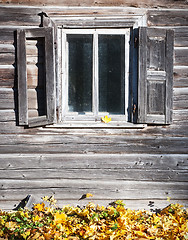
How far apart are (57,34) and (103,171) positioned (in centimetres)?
198

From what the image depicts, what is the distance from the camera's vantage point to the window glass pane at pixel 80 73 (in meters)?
3.74

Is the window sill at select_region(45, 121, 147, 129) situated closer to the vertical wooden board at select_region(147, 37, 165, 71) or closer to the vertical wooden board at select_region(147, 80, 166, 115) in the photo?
the vertical wooden board at select_region(147, 80, 166, 115)

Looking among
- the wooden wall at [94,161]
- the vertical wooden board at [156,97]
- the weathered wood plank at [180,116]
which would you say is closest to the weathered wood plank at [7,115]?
the wooden wall at [94,161]

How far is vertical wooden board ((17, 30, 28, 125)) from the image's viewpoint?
351cm

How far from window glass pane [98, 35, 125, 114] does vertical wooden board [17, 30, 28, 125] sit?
1028 millimetres

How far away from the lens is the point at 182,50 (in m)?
3.61

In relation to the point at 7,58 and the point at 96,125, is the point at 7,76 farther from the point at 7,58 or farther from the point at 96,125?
the point at 96,125

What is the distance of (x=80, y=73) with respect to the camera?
3.81 meters

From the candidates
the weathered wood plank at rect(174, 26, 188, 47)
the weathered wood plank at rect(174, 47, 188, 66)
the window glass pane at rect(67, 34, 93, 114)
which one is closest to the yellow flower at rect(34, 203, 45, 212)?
the window glass pane at rect(67, 34, 93, 114)

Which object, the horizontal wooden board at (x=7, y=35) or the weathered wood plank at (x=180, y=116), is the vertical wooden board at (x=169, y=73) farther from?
the horizontal wooden board at (x=7, y=35)

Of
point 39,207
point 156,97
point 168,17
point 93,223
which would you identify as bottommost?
point 93,223

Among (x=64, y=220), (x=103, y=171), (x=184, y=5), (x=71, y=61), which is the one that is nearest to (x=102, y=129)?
(x=103, y=171)

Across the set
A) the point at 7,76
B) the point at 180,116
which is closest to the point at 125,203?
the point at 180,116

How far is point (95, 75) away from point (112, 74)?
0.25 meters
